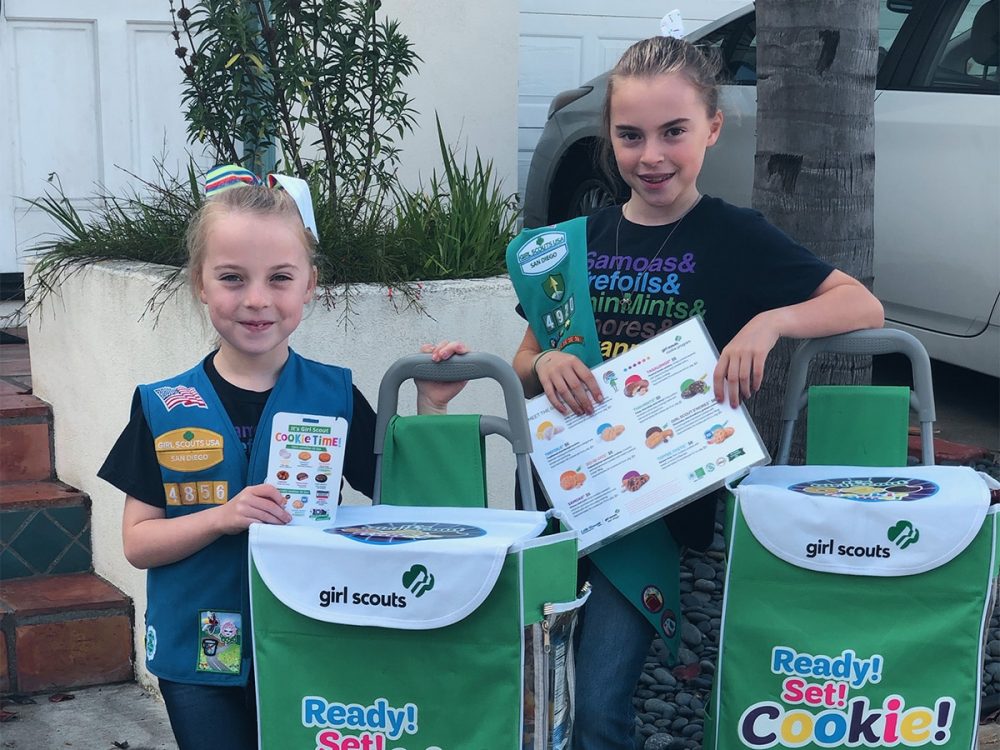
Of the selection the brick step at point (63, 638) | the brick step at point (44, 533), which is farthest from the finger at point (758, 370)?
the brick step at point (44, 533)

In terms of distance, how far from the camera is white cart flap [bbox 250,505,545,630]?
2027mm

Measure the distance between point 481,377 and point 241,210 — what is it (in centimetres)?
52

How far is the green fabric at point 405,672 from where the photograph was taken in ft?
6.79

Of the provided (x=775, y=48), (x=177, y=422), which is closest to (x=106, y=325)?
(x=177, y=422)

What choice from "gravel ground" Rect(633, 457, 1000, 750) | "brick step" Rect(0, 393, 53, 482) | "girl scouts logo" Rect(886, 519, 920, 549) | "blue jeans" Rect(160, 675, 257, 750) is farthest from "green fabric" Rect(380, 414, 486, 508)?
"brick step" Rect(0, 393, 53, 482)

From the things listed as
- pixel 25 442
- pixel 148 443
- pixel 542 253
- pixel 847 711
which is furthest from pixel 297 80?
pixel 847 711

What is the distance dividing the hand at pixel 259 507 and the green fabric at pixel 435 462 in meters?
0.25

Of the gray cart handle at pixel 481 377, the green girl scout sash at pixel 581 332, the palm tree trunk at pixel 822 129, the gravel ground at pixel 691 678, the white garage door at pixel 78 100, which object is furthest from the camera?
the white garage door at pixel 78 100

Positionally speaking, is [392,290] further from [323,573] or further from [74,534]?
[323,573]

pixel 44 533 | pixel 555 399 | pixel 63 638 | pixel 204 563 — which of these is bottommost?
pixel 63 638

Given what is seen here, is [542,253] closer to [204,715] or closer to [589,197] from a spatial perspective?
[204,715]

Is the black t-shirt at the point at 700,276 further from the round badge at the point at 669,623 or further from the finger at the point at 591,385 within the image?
the round badge at the point at 669,623

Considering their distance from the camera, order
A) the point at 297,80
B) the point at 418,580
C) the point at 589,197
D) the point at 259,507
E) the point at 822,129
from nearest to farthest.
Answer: the point at 418,580 → the point at 259,507 → the point at 822,129 → the point at 297,80 → the point at 589,197

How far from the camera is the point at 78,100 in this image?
606 centimetres
